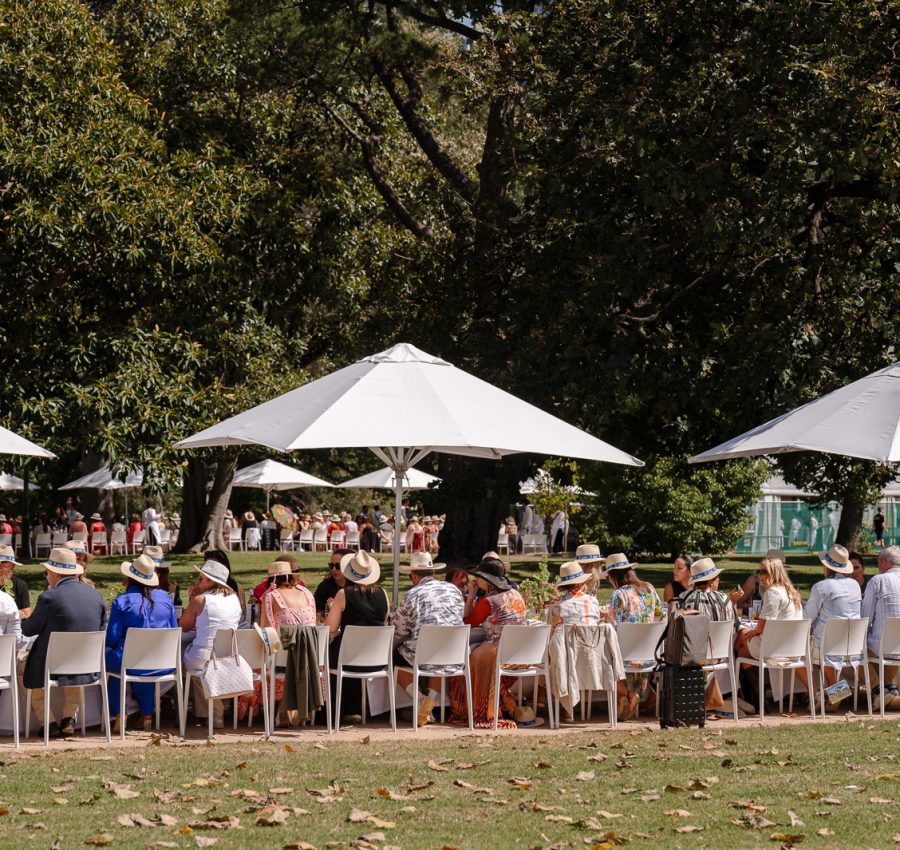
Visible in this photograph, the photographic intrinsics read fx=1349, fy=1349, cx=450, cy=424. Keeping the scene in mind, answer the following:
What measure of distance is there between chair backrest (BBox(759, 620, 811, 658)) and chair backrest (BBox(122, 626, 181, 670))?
4562 mm

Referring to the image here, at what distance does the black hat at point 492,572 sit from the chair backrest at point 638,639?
0.99 meters

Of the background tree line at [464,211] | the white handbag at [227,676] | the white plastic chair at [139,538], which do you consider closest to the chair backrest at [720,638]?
the background tree line at [464,211]

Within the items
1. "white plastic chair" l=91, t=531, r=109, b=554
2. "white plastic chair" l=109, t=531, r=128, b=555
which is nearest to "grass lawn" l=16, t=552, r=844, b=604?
"white plastic chair" l=91, t=531, r=109, b=554

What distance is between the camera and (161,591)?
1028 centimetres

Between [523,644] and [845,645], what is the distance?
266cm

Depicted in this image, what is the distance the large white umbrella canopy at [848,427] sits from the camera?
A: 11109 millimetres

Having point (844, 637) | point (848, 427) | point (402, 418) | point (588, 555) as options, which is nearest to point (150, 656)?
point (402, 418)

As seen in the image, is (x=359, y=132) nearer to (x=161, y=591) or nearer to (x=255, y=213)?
(x=255, y=213)

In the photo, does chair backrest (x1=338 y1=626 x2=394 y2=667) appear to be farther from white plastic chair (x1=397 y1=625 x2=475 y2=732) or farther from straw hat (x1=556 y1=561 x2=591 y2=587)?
straw hat (x1=556 y1=561 x2=591 y2=587)

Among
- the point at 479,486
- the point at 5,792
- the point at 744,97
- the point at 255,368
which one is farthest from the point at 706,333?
the point at 5,792

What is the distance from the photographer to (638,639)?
10648 mm

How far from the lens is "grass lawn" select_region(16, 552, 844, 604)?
25359 millimetres

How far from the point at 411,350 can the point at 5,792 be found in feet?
18.6

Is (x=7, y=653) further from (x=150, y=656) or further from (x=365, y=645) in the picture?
(x=365, y=645)
